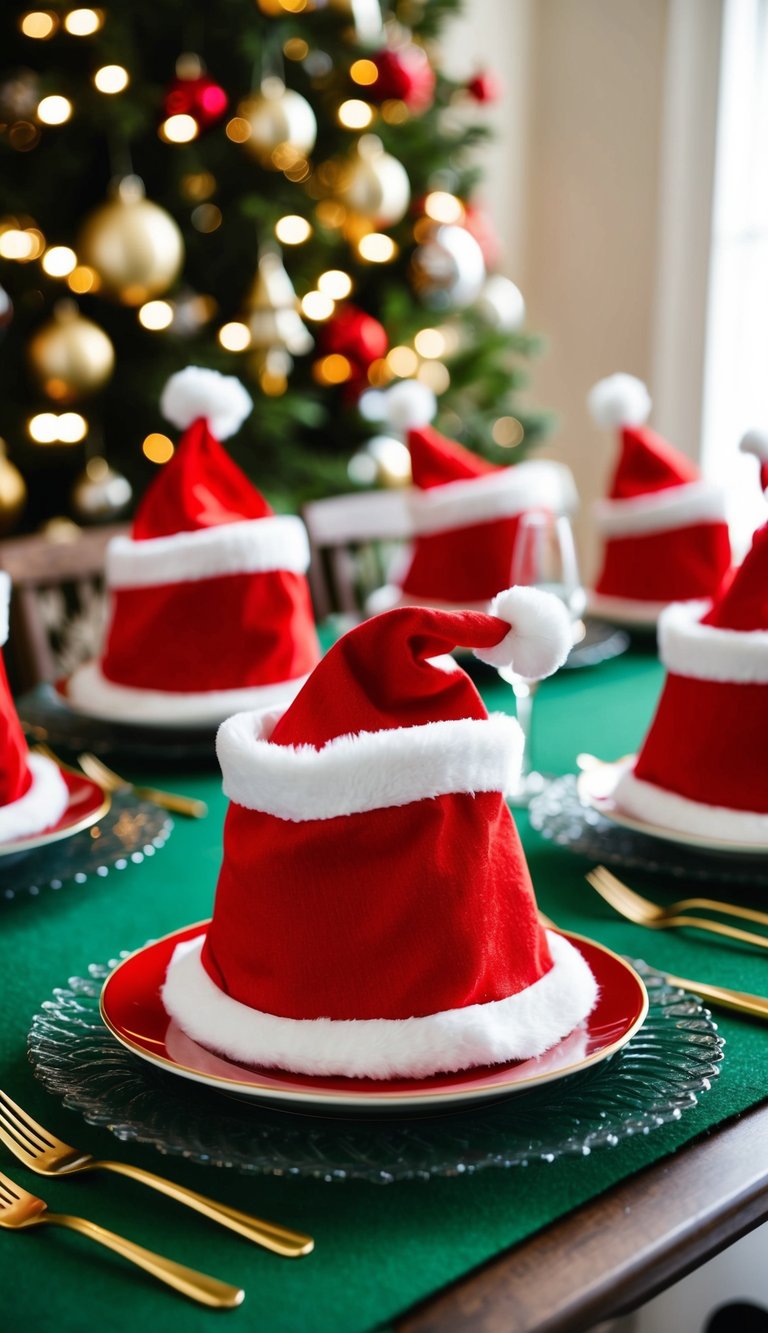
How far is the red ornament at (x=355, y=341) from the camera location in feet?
8.55

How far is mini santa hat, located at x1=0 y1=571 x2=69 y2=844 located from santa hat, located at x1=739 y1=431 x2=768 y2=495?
0.60 m

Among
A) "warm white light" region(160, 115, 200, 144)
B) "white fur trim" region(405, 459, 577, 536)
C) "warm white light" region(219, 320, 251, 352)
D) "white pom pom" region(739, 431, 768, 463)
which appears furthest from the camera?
"warm white light" region(219, 320, 251, 352)

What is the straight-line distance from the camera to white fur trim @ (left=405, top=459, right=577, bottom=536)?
58.8 inches

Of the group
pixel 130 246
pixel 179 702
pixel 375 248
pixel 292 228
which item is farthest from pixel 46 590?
pixel 375 248

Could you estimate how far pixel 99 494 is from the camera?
88.8 inches

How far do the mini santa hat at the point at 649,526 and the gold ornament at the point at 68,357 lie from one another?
96 cm

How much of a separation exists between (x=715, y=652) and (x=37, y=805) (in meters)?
0.51

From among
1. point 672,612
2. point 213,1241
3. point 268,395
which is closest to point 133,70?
point 268,395

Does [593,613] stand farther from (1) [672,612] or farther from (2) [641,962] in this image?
(2) [641,962]

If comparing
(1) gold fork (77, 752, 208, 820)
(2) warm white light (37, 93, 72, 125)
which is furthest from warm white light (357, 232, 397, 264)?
(1) gold fork (77, 752, 208, 820)

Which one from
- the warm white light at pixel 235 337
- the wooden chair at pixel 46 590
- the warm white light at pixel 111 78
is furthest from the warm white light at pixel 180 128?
the wooden chair at pixel 46 590

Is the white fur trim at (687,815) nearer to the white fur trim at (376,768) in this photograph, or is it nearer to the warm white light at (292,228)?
the white fur trim at (376,768)

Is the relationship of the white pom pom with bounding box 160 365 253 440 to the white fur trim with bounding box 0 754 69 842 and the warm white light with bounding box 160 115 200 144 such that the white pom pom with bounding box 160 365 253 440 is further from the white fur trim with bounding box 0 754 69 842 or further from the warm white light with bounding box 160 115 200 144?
the warm white light with bounding box 160 115 200 144

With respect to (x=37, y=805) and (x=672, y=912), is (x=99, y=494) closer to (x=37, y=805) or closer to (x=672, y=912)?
(x=37, y=805)
